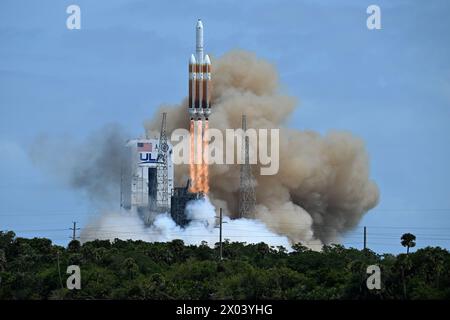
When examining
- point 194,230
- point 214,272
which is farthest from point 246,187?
point 214,272

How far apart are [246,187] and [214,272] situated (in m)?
27.4

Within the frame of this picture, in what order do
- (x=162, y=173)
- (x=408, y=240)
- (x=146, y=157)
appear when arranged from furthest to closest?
(x=146, y=157) < (x=162, y=173) < (x=408, y=240)

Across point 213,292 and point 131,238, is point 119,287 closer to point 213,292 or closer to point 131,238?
point 213,292

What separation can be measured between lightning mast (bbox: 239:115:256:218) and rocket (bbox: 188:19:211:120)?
3087 mm

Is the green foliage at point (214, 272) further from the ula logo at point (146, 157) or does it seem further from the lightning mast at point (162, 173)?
the ula logo at point (146, 157)

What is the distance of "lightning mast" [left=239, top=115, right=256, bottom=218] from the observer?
13088 centimetres

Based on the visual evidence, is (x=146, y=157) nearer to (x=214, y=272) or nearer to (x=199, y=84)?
(x=199, y=84)

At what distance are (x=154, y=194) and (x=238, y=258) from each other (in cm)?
2447

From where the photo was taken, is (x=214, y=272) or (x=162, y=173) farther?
(x=162, y=173)

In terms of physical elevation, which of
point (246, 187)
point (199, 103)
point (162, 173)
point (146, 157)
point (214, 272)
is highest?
point (199, 103)

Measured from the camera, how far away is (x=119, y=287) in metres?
100

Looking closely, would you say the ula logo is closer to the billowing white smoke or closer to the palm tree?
the billowing white smoke

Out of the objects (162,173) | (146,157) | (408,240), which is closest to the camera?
(408,240)

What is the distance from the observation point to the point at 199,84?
Result: 132m
